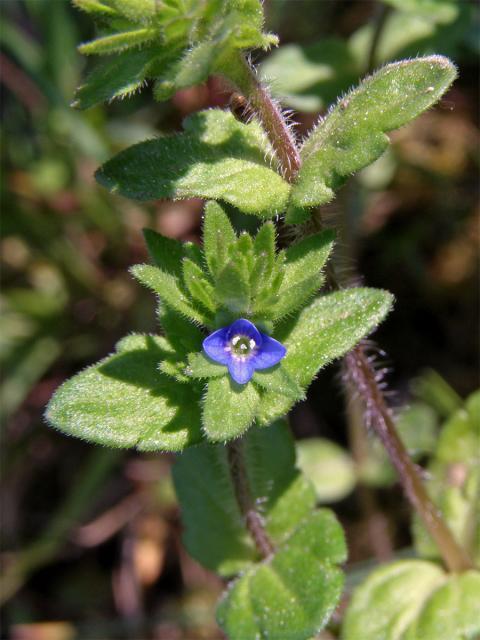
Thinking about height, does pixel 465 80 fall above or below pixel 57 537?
above

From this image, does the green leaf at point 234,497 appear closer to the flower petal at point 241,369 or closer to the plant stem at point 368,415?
the plant stem at point 368,415

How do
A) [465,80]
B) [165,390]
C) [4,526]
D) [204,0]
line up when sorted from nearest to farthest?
[204,0]
[165,390]
[4,526]
[465,80]

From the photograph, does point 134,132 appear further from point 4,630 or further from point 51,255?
point 4,630

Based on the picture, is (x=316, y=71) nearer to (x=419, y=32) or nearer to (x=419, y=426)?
(x=419, y=32)

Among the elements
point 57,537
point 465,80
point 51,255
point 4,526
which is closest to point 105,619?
point 57,537

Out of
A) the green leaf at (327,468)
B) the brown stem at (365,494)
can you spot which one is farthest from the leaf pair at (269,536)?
the brown stem at (365,494)
